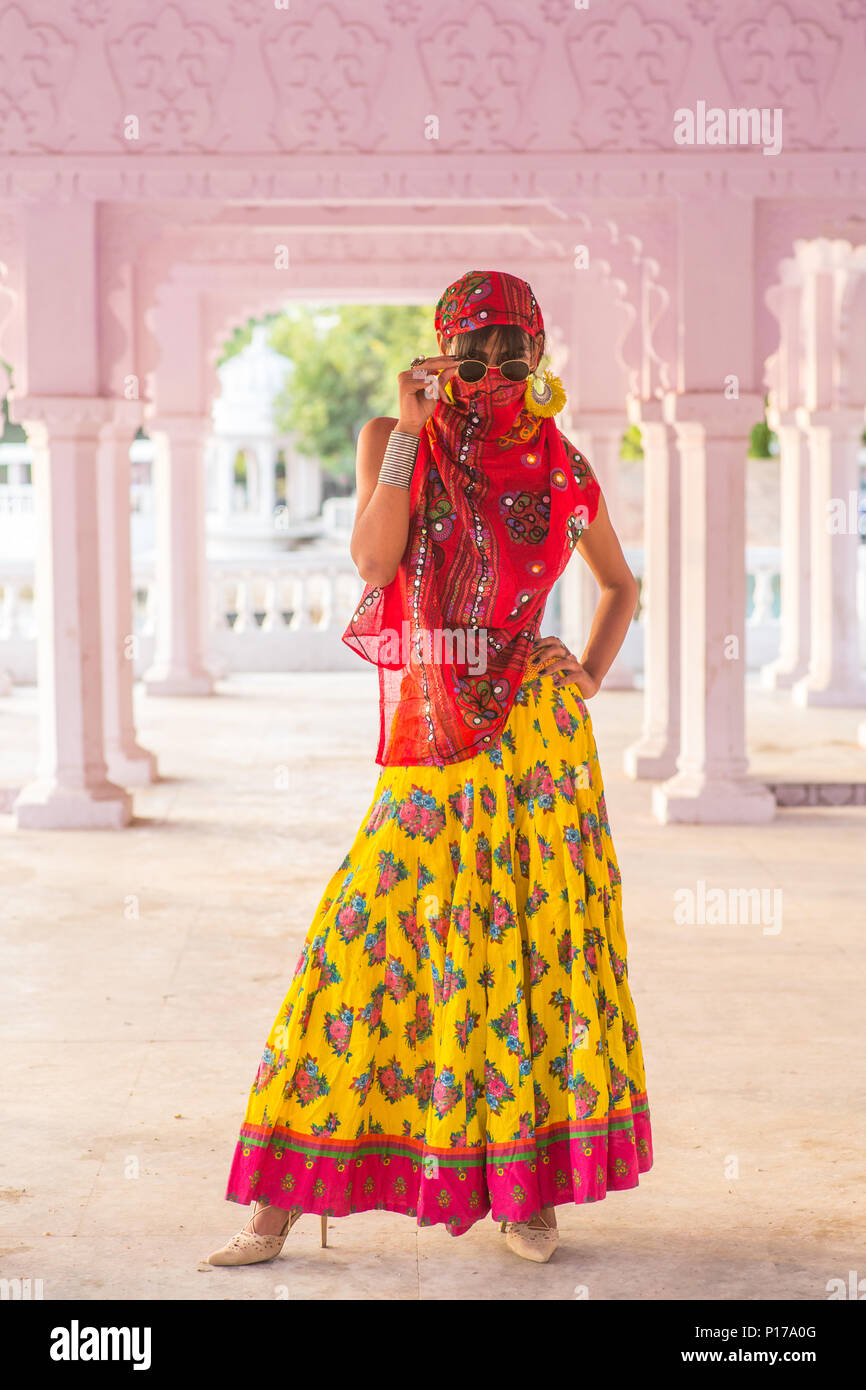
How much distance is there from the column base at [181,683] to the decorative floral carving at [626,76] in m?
5.97

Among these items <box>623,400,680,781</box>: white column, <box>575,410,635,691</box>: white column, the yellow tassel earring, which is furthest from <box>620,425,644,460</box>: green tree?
the yellow tassel earring

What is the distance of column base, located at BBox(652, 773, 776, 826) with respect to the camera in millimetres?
7090

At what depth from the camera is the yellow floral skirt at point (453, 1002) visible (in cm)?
256

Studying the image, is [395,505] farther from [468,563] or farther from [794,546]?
[794,546]

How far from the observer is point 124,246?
6820mm

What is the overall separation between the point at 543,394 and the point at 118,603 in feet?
17.3

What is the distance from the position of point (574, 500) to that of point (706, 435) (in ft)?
14.5

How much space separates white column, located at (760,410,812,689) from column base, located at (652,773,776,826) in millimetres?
4453

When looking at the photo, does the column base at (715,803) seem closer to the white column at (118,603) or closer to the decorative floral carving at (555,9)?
the white column at (118,603)

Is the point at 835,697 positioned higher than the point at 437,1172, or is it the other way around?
the point at 437,1172

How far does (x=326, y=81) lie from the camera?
6418mm

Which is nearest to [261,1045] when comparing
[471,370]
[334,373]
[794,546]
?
[471,370]

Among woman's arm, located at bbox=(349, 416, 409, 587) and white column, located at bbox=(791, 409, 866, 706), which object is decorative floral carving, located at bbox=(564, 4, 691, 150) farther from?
white column, located at bbox=(791, 409, 866, 706)

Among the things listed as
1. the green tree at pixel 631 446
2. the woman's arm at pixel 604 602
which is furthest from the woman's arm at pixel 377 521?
the green tree at pixel 631 446
